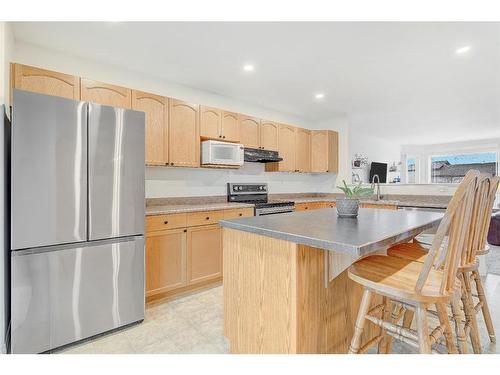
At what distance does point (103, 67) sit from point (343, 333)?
132 inches

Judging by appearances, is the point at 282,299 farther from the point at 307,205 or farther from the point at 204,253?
the point at 307,205

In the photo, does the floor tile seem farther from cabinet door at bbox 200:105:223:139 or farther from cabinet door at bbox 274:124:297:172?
cabinet door at bbox 274:124:297:172

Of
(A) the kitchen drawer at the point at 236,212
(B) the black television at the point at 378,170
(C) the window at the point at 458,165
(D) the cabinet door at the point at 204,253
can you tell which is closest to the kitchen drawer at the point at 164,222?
(D) the cabinet door at the point at 204,253

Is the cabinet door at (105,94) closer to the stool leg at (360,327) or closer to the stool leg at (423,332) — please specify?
the stool leg at (360,327)

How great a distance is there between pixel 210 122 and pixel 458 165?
31.0 feet

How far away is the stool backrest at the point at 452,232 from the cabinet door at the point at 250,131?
3.05 meters

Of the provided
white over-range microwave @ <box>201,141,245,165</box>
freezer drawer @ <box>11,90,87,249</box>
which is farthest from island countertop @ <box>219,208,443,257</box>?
white over-range microwave @ <box>201,141,245,165</box>

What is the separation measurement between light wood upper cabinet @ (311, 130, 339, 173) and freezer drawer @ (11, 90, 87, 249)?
3.83m

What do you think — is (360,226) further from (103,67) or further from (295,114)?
(295,114)

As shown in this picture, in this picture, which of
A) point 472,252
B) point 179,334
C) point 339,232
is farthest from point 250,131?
point 472,252

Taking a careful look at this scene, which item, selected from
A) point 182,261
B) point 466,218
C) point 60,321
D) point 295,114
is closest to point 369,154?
point 295,114

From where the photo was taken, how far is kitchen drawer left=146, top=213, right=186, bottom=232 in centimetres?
267

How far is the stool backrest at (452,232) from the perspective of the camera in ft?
3.67
